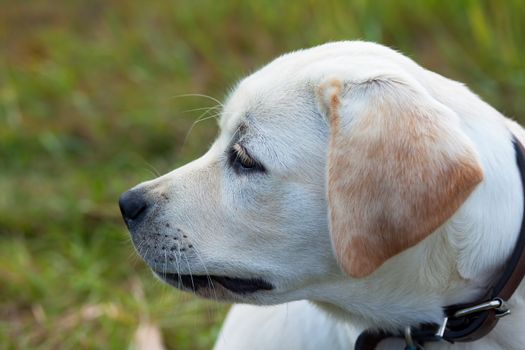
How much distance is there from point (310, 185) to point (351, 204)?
8.8 inches

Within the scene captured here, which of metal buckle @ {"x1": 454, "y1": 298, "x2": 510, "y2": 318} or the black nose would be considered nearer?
metal buckle @ {"x1": 454, "y1": 298, "x2": 510, "y2": 318}

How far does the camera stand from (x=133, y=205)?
2.59 metres

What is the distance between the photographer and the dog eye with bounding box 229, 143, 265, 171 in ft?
8.11

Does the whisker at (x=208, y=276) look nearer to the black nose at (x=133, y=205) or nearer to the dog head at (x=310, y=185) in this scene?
the dog head at (x=310, y=185)

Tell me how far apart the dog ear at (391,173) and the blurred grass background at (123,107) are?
5.84ft

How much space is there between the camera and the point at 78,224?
4.66m

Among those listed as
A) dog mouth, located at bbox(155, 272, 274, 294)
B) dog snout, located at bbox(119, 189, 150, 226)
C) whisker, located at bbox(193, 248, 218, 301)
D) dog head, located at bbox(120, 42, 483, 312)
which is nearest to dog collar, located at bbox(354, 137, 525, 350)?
dog head, located at bbox(120, 42, 483, 312)

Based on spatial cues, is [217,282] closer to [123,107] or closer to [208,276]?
[208,276]

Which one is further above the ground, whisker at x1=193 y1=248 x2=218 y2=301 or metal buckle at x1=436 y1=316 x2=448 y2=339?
metal buckle at x1=436 y1=316 x2=448 y2=339

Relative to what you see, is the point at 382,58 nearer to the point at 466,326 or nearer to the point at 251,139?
the point at 251,139

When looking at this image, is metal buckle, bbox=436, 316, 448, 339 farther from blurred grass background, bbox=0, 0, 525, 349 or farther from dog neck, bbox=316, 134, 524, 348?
blurred grass background, bbox=0, 0, 525, 349

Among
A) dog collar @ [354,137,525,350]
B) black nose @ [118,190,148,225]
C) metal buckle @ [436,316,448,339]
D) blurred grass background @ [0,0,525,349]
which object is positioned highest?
dog collar @ [354,137,525,350]

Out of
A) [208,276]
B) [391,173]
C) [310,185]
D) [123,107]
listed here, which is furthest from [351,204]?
[123,107]

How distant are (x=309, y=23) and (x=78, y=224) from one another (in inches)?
73.9
